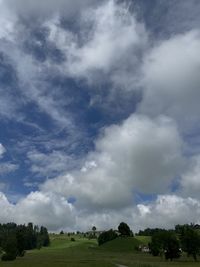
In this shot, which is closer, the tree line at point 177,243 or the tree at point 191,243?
the tree at point 191,243

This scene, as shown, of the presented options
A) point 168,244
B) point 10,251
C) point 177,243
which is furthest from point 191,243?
point 10,251

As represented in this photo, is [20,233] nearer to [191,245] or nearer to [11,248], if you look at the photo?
[11,248]

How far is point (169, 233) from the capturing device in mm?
163375

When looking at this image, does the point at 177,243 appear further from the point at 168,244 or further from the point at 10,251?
the point at 10,251

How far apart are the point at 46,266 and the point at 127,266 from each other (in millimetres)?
18970

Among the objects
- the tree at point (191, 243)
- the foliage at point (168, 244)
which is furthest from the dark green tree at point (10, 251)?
the tree at point (191, 243)

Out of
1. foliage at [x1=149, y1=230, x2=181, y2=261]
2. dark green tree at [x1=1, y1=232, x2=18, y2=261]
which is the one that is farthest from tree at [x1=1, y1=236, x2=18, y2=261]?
foliage at [x1=149, y1=230, x2=181, y2=261]

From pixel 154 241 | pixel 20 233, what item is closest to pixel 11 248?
pixel 20 233

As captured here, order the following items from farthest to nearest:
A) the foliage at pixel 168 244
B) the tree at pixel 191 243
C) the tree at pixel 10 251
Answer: the foliage at pixel 168 244 → the tree at pixel 10 251 → the tree at pixel 191 243

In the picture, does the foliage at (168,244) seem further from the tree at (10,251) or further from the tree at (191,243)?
the tree at (10,251)

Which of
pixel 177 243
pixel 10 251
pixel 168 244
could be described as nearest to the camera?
pixel 10 251

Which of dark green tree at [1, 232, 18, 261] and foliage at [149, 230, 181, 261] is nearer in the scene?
dark green tree at [1, 232, 18, 261]

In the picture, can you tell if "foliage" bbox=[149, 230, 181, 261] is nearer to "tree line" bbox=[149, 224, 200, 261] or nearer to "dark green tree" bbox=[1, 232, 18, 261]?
"tree line" bbox=[149, 224, 200, 261]

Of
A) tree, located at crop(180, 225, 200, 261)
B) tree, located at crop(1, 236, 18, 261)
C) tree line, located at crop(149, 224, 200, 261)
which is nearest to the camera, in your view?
tree, located at crop(180, 225, 200, 261)
